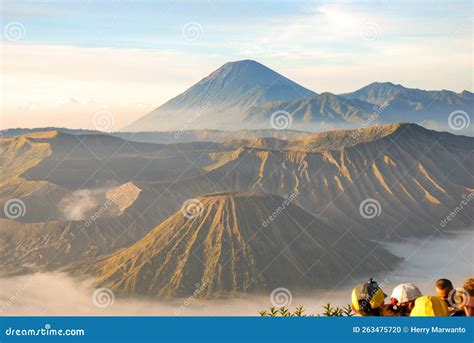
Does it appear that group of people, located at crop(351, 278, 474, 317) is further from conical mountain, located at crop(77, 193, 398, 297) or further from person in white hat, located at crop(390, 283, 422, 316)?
conical mountain, located at crop(77, 193, 398, 297)

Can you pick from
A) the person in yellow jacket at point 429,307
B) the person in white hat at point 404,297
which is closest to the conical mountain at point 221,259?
the person in white hat at point 404,297

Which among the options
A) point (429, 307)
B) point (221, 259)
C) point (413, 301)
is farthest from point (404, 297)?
point (221, 259)

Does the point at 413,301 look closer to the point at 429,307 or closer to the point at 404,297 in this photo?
the point at 404,297

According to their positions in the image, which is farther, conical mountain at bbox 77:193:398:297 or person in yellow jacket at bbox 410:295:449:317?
conical mountain at bbox 77:193:398:297

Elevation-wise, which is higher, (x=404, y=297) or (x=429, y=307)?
(x=404, y=297)

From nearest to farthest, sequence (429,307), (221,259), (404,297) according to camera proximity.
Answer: (429,307) < (404,297) < (221,259)

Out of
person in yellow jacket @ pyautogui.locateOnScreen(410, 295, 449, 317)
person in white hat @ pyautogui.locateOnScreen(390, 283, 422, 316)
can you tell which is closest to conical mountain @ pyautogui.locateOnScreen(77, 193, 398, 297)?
person in white hat @ pyautogui.locateOnScreen(390, 283, 422, 316)
